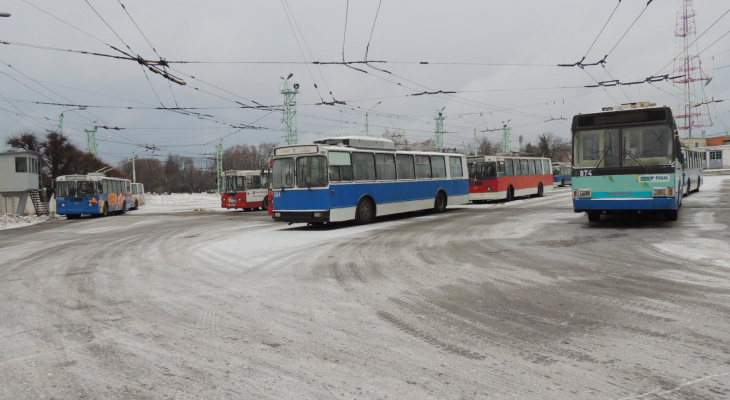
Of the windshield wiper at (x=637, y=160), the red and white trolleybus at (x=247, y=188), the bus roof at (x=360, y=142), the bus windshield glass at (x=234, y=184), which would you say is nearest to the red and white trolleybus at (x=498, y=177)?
the bus roof at (x=360, y=142)

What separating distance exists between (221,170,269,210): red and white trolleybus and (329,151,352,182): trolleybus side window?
51.7 ft

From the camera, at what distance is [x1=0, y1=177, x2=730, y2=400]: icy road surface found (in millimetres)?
3500

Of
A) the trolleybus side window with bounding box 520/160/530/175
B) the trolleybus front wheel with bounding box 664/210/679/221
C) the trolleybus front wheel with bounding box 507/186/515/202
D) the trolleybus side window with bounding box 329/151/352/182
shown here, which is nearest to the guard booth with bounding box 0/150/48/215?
A: the trolleybus side window with bounding box 329/151/352/182

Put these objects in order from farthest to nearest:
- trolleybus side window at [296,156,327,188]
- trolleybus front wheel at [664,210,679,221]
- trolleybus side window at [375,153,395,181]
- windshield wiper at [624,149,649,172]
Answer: trolleybus side window at [375,153,395,181] < trolleybus side window at [296,156,327,188] < trolleybus front wheel at [664,210,679,221] < windshield wiper at [624,149,649,172]

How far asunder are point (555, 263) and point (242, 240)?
7.87 metres

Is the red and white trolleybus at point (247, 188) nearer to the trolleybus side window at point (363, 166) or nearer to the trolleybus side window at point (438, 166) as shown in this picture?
the trolleybus side window at point (438, 166)

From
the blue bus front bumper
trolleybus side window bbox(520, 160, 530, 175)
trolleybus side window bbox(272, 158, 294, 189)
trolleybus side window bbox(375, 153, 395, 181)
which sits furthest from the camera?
trolleybus side window bbox(520, 160, 530, 175)

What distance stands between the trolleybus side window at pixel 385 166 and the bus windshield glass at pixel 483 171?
32.9 feet

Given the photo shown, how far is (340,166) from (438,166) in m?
6.83

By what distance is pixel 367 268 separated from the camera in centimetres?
818

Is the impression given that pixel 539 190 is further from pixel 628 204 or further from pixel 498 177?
pixel 628 204

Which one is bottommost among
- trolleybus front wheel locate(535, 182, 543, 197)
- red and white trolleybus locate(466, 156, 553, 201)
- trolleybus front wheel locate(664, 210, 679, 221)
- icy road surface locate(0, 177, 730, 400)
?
icy road surface locate(0, 177, 730, 400)

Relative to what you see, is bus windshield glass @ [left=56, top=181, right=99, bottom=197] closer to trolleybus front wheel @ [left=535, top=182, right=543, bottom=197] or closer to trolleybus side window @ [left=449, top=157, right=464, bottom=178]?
trolleybus side window @ [left=449, top=157, right=464, bottom=178]

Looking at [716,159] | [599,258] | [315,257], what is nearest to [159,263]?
[315,257]
